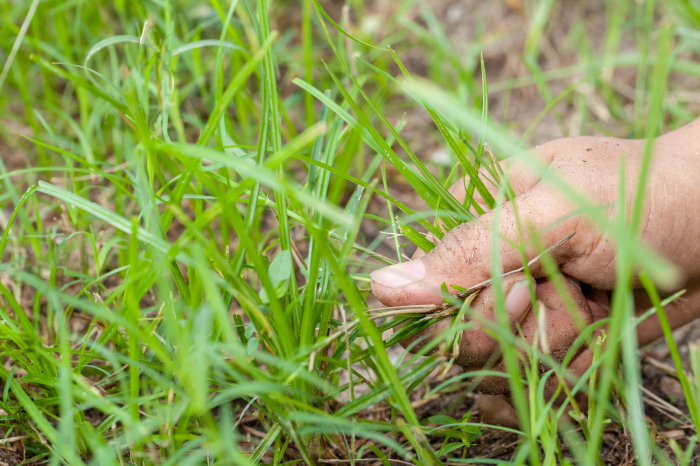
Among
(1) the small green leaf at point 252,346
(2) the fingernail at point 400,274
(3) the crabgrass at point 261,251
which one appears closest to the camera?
(3) the crabgrass at point 261,251

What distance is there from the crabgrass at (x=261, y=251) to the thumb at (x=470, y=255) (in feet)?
0.13

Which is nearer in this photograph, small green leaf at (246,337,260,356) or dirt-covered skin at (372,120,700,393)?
small green leaf at (246,337,260,356)

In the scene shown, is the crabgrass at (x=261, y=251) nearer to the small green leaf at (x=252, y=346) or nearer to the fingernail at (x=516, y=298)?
the small green leaf at (x=252, y=346)

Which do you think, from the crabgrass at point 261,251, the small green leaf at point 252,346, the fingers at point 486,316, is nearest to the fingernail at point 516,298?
the fingers at point 486,316

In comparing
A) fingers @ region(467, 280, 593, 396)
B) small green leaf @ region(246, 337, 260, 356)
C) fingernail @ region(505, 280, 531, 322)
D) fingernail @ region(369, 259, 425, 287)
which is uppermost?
fingernail @ region(369, 259, 425, 287)

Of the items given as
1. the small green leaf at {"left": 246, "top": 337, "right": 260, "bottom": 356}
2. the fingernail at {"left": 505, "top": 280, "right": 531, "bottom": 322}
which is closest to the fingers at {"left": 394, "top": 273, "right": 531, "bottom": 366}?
the fingernail at {"left": 505, "top": 280, "right": 531, "bottom": 322}

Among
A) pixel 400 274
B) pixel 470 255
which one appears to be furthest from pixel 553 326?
pixel 400 274

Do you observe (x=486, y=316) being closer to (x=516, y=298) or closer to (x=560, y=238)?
(x=516, y=298)

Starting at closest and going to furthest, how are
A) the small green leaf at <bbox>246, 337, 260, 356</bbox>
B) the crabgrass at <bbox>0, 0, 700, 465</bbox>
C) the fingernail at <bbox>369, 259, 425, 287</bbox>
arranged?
the crabgrass at <bbox>0, 0, 700, 465</bbox> → the small green leaf at <bbox>246, 337, 260, 356</bbox> → the fingernail at <bbox>369, 259, 425, 287</bbox>

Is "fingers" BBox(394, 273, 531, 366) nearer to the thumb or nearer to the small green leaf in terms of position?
the thumb

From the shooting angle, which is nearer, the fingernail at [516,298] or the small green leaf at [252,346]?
the small green leaf at [252,346]

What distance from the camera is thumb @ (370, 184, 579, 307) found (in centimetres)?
111

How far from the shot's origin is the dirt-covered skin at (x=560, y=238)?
1.12 metres

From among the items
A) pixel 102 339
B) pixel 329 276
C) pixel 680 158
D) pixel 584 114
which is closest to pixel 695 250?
pixel 680 158
